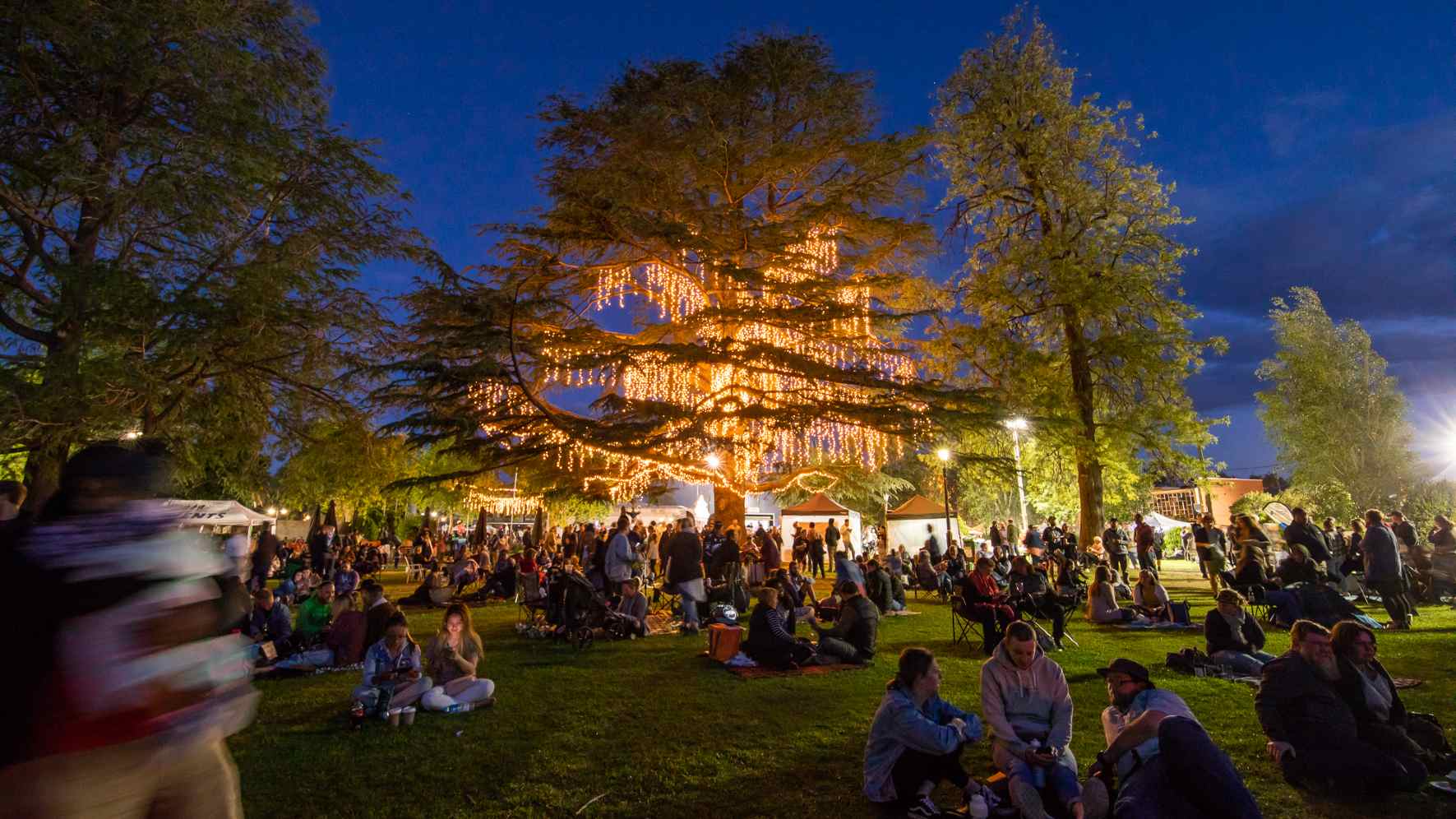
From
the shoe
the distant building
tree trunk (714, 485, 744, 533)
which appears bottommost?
the shoe

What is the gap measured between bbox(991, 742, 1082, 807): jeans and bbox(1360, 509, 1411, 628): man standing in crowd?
952cm

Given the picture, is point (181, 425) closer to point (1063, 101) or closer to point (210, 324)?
point (210, 324)

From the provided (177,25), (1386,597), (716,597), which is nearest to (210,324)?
(177,25)

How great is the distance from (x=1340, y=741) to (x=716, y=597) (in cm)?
988

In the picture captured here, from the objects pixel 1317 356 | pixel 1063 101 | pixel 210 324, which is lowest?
pixel 210 324

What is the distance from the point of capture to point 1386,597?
34.1 ft

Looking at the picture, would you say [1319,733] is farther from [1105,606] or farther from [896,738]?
[1105,606]

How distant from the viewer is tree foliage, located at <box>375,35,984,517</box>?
14094mm

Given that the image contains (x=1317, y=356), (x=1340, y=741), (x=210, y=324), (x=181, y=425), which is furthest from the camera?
(x=1317, y=356)

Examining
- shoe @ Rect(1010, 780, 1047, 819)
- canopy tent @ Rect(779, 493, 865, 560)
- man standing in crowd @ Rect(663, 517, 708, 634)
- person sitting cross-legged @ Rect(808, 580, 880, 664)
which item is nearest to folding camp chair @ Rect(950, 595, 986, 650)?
person sitting cross-legged @ Rect(808, 580, 880, 664)

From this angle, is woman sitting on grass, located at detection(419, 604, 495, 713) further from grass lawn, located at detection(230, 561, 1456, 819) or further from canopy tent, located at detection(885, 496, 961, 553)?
canopy tent, located at detection(885, 496, 961, 553)

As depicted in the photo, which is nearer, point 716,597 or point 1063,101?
point 716,597

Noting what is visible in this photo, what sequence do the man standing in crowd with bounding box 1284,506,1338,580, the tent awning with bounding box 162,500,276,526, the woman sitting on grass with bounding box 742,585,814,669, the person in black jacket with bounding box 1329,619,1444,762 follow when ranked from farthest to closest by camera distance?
1. the tent awning with bounding box 162,500,276,526
2. the man standing in crowd with bounding box 1284,506,1338,580
3. the woman sitting on grass with bounding box 742,585,814,669
4. the person in black jacket with bounding box 1329,619,1444,762

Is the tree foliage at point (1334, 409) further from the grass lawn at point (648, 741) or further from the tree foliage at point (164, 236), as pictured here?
the tree foliage at point (164, 236)
